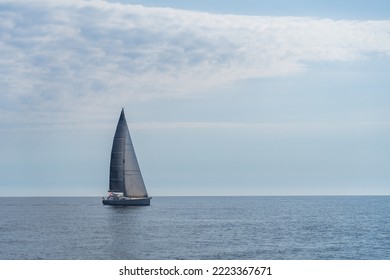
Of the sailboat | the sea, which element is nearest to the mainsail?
the sailboat

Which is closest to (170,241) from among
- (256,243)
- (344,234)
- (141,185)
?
(256,243)

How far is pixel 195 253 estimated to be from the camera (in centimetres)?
5959

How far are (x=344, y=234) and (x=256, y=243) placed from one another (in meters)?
14.1

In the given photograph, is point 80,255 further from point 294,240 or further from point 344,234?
point 344,234

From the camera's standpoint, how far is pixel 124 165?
121562mm

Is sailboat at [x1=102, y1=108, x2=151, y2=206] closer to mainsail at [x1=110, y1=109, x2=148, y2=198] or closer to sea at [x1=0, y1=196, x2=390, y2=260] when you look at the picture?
mainsail at [x1=110, y1=109, x2=148, y2=198]

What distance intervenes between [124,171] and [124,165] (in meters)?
1.11

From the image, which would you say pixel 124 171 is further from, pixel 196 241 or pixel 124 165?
pixel 196 241

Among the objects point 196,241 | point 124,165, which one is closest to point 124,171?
point 124,165

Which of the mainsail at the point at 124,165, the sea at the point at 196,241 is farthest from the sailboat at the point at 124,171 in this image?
the sea at the point at 196,241

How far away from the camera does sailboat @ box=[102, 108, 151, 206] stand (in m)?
121
